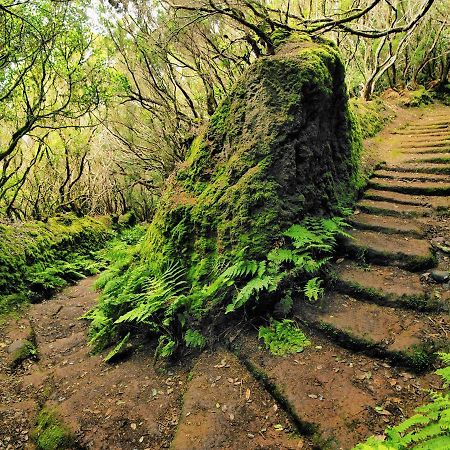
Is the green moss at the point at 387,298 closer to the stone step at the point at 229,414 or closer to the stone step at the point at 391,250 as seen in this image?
the stone step at the point at 391,250

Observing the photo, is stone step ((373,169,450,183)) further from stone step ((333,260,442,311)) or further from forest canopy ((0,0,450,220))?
stone step ((333,260,442,311))

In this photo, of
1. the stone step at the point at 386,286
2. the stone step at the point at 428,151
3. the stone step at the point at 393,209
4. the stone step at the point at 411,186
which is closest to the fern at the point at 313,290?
the stone step at the point at 386,286

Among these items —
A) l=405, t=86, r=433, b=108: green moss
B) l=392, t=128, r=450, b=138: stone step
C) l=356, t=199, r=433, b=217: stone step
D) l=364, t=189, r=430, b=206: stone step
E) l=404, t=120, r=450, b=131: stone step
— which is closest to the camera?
l=356, t=199, r=433, b=217: stone step

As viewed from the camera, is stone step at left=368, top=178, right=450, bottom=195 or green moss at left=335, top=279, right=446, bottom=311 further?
stone step at left=368, top=178, right=450, bottom=195

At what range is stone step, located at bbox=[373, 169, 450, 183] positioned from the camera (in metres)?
6.71

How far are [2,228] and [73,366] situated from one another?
5.44m

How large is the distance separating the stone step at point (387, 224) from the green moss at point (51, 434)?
4.90 m

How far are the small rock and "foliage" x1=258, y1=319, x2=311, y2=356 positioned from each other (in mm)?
1891

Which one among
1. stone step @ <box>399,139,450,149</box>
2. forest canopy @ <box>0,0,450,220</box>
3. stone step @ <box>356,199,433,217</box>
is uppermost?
forest canopy @ <box>0,0,450,220</box>

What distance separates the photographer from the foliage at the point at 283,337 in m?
3.80

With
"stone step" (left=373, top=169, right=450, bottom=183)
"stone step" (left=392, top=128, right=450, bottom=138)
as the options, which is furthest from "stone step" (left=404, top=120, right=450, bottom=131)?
"stone step" (left=373, top=169, right=450, bottom=183)

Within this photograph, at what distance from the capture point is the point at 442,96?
641 inches

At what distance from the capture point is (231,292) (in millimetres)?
4410

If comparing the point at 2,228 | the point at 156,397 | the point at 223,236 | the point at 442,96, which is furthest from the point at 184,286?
the point at 442,96
